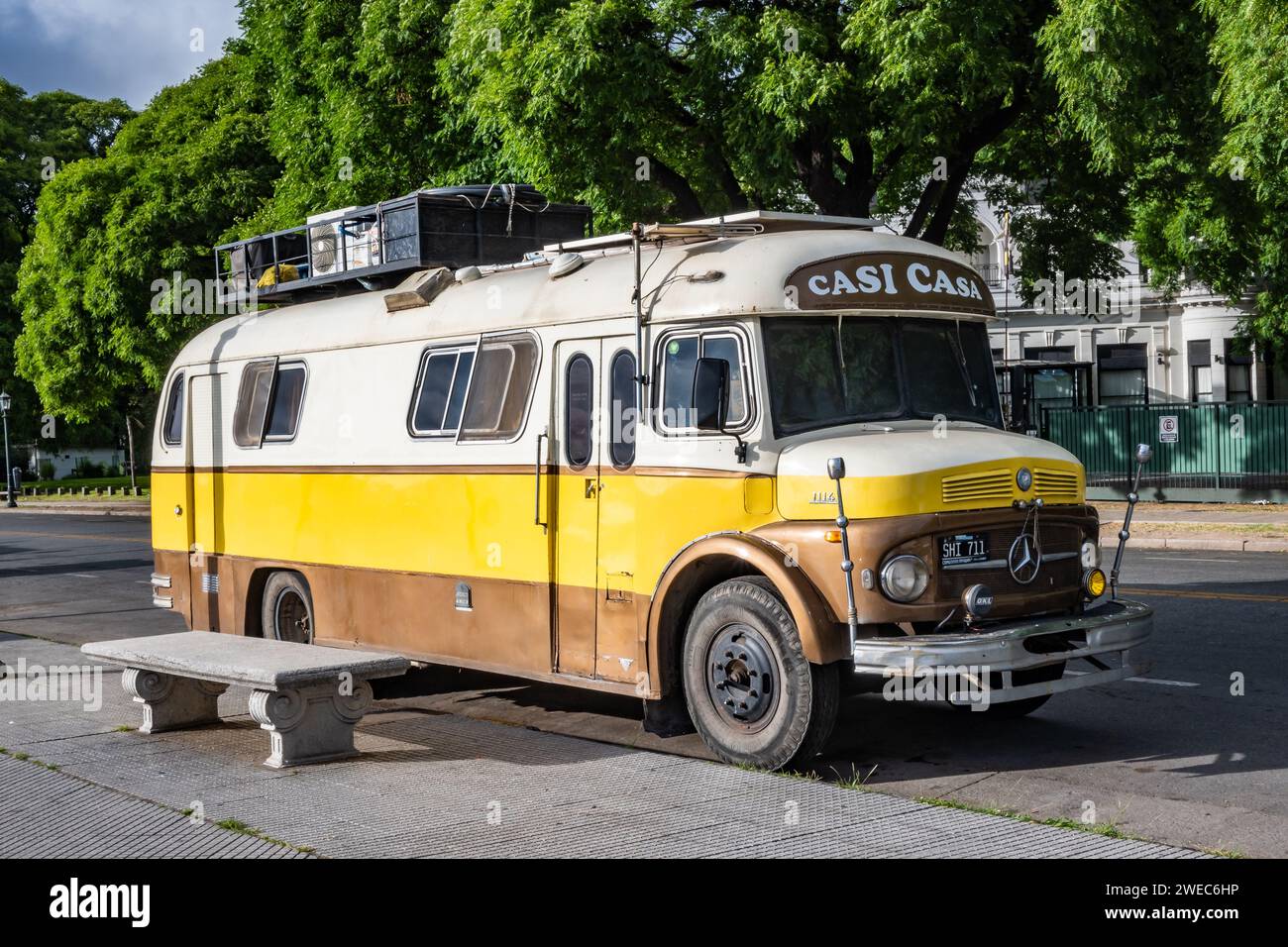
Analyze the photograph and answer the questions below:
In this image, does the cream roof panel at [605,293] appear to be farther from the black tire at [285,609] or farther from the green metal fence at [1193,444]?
the green metal fence at [1193,444]

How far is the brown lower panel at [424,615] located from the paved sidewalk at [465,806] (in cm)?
54

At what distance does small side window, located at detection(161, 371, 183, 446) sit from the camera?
44.3 ft

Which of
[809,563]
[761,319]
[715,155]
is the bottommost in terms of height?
[809,563]

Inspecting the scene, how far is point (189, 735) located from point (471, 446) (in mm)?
2567

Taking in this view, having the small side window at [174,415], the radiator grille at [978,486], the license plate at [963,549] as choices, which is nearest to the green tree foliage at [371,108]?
the small side window at [174,415]

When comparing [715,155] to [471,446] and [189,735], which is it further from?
[189,735]

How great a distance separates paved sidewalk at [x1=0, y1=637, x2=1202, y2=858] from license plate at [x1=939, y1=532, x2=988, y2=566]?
129cm

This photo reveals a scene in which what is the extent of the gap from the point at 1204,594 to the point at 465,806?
32.8ft

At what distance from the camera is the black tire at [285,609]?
1188 cm

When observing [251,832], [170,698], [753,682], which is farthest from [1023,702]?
[170,698]

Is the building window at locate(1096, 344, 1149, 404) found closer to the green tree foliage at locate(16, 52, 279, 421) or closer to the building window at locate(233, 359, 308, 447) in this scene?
the green tree foliage at locate(16, 52, 279, 421)

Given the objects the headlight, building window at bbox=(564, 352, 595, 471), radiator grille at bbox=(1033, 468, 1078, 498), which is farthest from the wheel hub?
radiator grille at bbox=(1033, 468, 1078, 498)

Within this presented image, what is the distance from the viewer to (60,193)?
50562 mm
